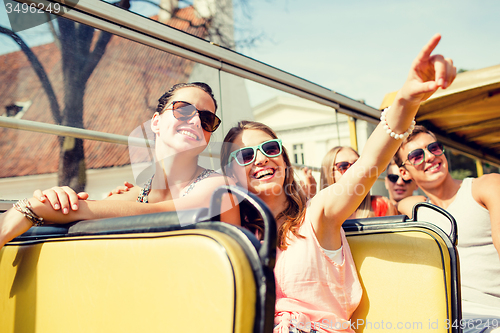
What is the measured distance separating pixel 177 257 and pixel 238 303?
18cm

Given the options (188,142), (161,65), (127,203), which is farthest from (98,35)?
(127,203)

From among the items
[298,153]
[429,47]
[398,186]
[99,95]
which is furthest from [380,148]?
[298,153]

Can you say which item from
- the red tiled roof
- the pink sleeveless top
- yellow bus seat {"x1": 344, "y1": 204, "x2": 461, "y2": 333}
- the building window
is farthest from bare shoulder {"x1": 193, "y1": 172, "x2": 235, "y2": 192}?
the building window

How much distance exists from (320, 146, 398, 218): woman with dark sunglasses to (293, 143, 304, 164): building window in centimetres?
157

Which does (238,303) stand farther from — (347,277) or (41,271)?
(347,277)

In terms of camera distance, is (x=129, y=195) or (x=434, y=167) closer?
(x=129, y=195)

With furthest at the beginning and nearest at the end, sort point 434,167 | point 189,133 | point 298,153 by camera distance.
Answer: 1. point 298,153
2. point 434,167
3. point 189,133

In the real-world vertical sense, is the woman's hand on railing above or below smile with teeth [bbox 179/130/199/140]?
below

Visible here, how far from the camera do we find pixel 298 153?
4.62m

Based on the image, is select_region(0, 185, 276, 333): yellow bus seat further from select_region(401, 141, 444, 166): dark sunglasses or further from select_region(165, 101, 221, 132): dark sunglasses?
select_region(401, 141, 444, 166): dark sunglasses

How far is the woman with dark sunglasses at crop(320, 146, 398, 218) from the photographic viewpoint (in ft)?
8.39

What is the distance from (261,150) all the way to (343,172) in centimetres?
127

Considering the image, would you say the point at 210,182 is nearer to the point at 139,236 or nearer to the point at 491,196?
the point at 139,236

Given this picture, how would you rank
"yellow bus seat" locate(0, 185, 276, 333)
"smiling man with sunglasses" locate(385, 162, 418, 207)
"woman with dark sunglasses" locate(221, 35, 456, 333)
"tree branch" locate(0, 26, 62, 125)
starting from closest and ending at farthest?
"yellow bus seat" locate(0, 185, 276, 333) < "woman with dark sunglasses" locate(221, 35, 456, 333) < "tree branch" locate(0, 26, 62, 125) < "smiling man with sunglasses" locate(385, 162, 418, 207)
